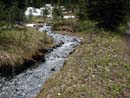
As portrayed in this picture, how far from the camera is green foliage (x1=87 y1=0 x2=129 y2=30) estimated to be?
37.6 m

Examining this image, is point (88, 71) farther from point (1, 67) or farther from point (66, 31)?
point (66, 31)

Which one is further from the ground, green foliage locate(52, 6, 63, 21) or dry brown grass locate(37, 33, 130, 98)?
dry brown grass locate(37, 33, 130, 98)

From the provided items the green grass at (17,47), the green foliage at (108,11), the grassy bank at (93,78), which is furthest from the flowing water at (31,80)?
the green foliage at (108,11)

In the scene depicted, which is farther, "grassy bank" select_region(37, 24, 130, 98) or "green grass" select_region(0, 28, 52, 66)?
"green grass" select_region(0, 28, 52, 66)

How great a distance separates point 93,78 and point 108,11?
73.4ft

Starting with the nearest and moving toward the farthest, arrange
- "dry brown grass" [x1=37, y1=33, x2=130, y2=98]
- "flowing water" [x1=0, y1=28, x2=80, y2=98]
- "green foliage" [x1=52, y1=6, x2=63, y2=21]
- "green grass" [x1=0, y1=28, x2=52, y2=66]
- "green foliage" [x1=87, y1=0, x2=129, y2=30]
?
"dry brown grass" [x1=37, y1=33, x2=130, y2=98]
"flowing water" [x1=0, y1=28, x2=80, y2=98]
"green grass" [x1=0, y1=28, x2=52, y2=66]
"green foliage" [x1=87, y1=0, x2=129, y2=30]
"green foliage" [x1=52, y1=6, x2=63, y2=21]

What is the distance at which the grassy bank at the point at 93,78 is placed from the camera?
1507cm

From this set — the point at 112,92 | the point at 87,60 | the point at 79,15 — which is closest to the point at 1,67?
the point at 87,60

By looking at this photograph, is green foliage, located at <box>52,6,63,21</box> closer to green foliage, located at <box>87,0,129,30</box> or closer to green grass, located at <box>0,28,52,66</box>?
green foliage, located at <box>87,0,129,30</box>

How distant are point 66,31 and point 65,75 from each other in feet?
95.9

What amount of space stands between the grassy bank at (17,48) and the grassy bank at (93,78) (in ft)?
15.6

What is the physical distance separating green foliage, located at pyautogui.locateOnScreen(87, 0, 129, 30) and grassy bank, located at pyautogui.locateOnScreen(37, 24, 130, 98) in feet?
45.2

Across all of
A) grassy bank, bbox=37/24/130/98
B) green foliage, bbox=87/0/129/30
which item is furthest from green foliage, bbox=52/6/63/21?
grassy bank, bbox=37/24/130/98

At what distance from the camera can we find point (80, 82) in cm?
1636
